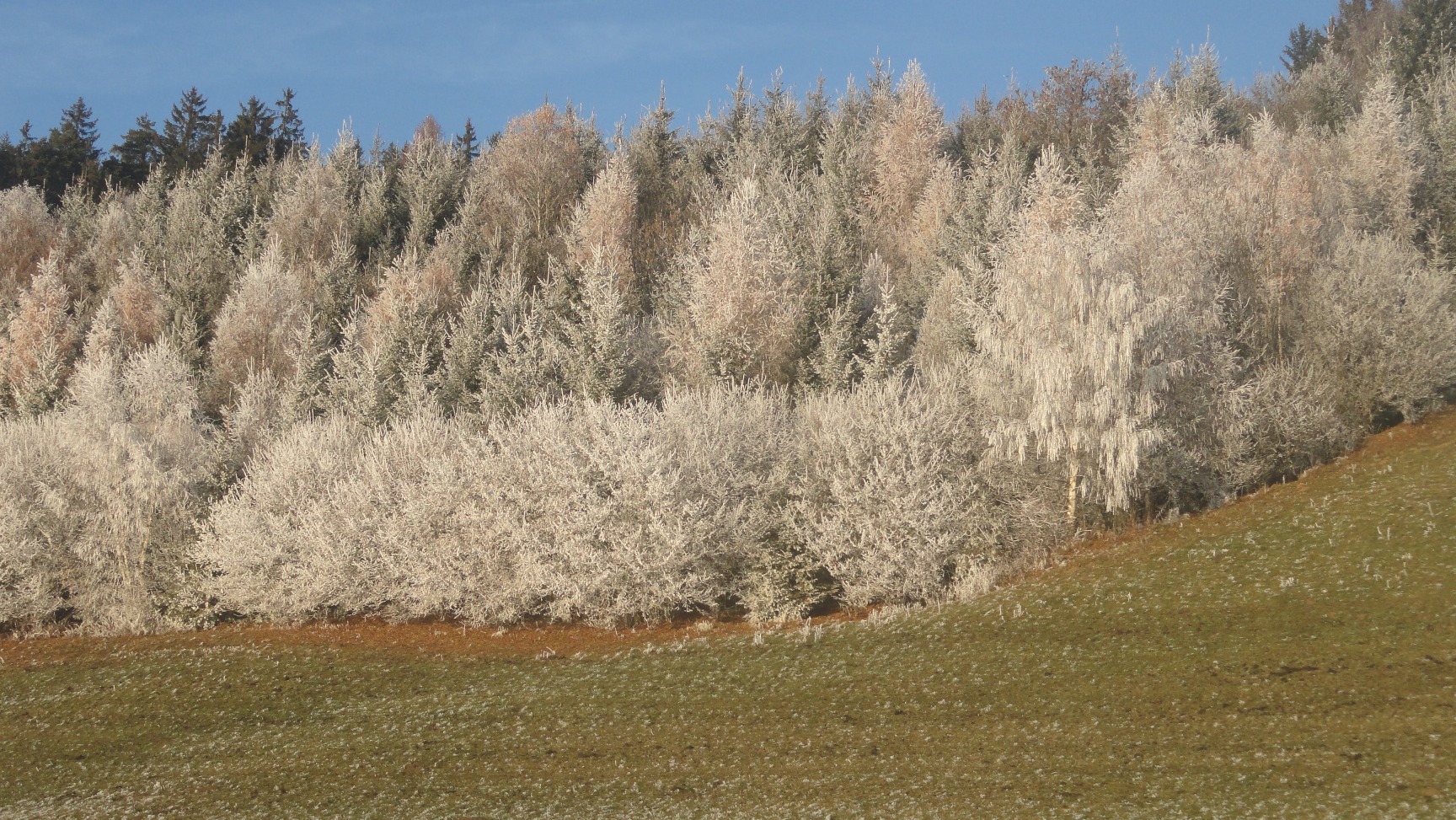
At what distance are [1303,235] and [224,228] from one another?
5249 cm

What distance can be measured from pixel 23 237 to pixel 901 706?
213ft

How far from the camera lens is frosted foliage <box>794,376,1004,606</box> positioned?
88.3 ft

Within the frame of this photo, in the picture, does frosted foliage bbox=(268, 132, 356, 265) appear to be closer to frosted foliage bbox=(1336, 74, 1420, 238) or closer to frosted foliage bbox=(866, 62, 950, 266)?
frosted foliage bbox=(866, 62, 950, 266)

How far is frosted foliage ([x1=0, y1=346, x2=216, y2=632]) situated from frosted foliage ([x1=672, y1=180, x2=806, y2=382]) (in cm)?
1736

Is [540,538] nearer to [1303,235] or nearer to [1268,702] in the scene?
[1268,702]

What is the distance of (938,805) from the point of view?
1424 centimetres

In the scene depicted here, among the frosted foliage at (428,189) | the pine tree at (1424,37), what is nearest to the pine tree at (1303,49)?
the pine tree at (1424,37)

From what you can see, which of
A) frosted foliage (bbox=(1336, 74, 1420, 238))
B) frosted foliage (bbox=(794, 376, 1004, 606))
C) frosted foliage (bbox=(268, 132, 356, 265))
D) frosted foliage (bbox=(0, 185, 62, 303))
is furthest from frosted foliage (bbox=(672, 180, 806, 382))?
frosted foliage (bbox=(0, 185, 62, 303))

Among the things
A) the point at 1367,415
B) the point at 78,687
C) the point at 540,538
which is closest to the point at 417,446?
the point at 540,538

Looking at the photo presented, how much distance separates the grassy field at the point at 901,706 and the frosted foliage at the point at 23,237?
44.2 metres

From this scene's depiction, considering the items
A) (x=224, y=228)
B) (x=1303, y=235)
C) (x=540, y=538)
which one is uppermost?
(x=224, y=228)

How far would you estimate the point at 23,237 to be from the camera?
64.3 meters

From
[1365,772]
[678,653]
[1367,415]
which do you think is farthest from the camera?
[1367,415]

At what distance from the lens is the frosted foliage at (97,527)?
30719mm
